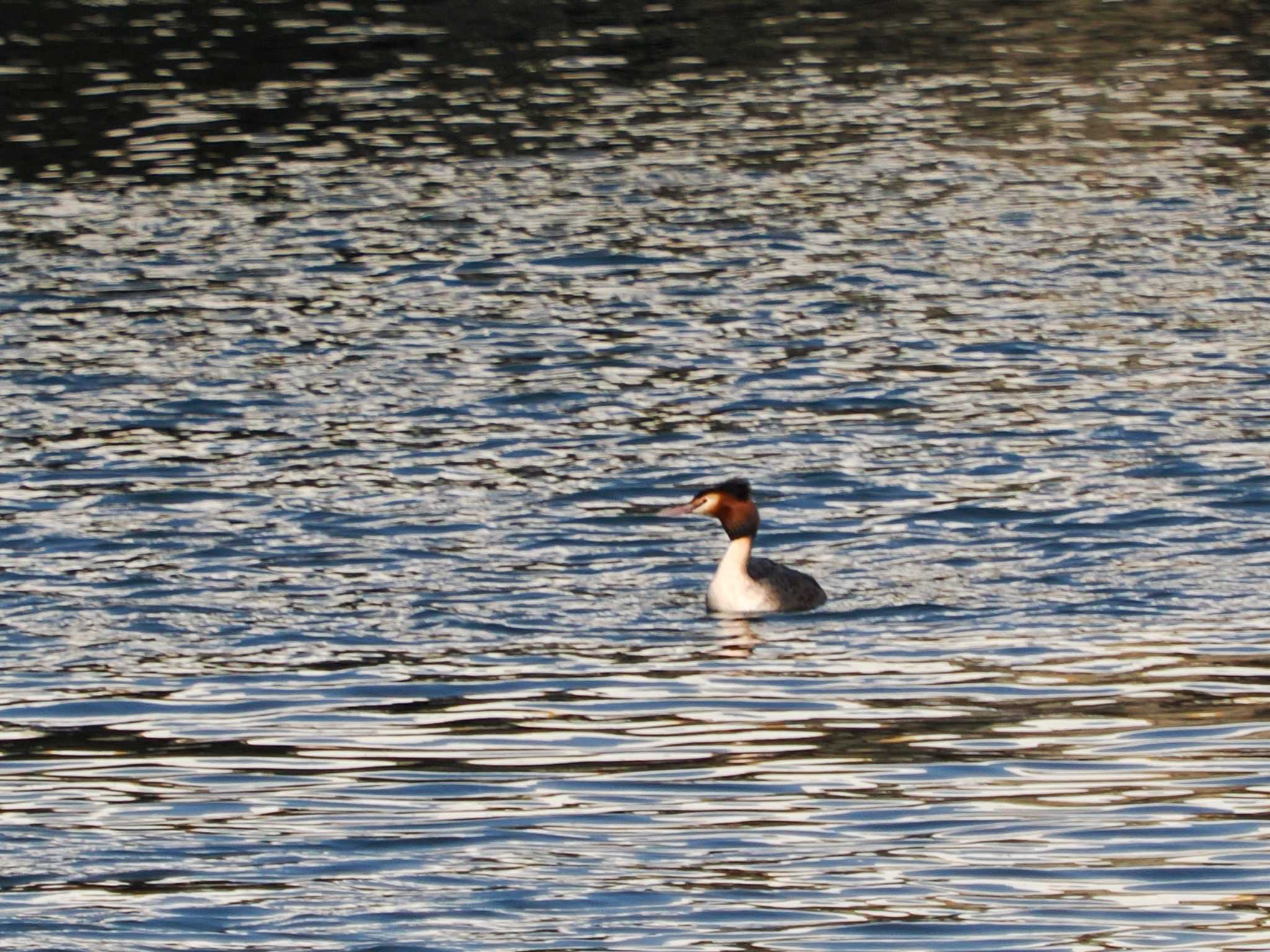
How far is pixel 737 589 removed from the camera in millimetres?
18734

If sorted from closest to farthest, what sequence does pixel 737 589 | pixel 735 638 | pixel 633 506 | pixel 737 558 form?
1. pixel 735 638
2. pixel 737 589
3. pixel 737 558
4. pixel 633 506

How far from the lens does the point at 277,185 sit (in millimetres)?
37062

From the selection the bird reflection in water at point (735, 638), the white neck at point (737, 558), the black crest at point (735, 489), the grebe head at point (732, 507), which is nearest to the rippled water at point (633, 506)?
the bird reflection in water at point (735, 638)

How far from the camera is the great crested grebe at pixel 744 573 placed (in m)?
18.5

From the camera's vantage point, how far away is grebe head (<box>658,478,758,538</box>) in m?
19.2

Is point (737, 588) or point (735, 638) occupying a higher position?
point (737, 588)

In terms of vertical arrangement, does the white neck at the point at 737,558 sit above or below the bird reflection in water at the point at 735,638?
above

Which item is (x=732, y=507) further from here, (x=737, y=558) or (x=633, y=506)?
(x=633, y=506)

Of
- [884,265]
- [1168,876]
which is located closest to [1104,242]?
[884,265]

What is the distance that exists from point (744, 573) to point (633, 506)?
9.92 ft

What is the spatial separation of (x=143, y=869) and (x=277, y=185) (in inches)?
1001

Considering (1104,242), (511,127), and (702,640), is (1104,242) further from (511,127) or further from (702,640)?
(702,640)

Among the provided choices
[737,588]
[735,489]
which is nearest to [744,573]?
[737,588]

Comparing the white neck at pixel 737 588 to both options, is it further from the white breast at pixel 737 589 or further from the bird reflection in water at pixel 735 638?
the bird reflection in water at pixel 735 638
